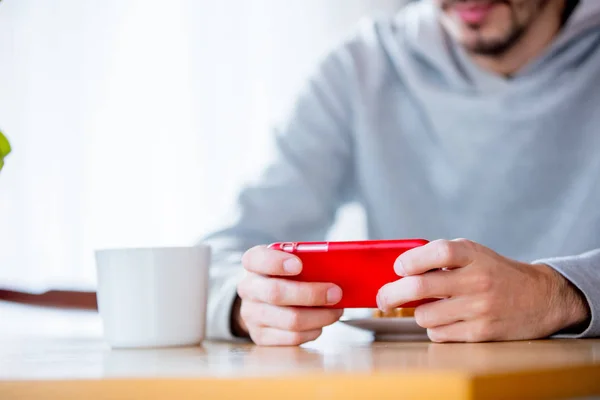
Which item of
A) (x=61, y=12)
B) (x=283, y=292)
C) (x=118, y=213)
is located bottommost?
(x=118, y=213)

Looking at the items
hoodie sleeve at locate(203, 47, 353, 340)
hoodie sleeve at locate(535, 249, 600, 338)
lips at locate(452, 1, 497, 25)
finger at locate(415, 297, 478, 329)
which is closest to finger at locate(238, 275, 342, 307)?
finger at locate(415, 297, 478, 329)

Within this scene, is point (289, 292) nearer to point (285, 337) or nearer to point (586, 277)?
point (285, 337)

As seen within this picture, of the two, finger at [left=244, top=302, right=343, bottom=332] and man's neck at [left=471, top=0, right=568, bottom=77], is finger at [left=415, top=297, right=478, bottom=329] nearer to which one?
finger at [left=244, top=302, right=343, bottom=332]

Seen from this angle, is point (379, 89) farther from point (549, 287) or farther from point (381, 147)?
point (549, 287)

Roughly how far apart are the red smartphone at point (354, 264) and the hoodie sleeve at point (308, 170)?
2.10 ft

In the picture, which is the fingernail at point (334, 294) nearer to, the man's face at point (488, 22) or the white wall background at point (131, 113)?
the man's face at point (488, 22)

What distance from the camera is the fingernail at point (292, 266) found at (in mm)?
861

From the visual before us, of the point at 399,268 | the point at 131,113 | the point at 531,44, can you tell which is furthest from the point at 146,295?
the point at 131,113

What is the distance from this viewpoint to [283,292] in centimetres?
90

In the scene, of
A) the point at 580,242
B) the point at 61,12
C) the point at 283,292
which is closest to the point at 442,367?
the point at 283,292

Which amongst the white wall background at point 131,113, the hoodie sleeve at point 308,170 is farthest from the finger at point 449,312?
the white wall background at point 131,113

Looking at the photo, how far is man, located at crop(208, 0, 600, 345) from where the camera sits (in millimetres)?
1575

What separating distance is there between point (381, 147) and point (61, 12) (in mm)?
1312

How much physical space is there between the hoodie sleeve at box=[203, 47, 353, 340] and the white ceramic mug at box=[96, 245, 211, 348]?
0.57 meters
